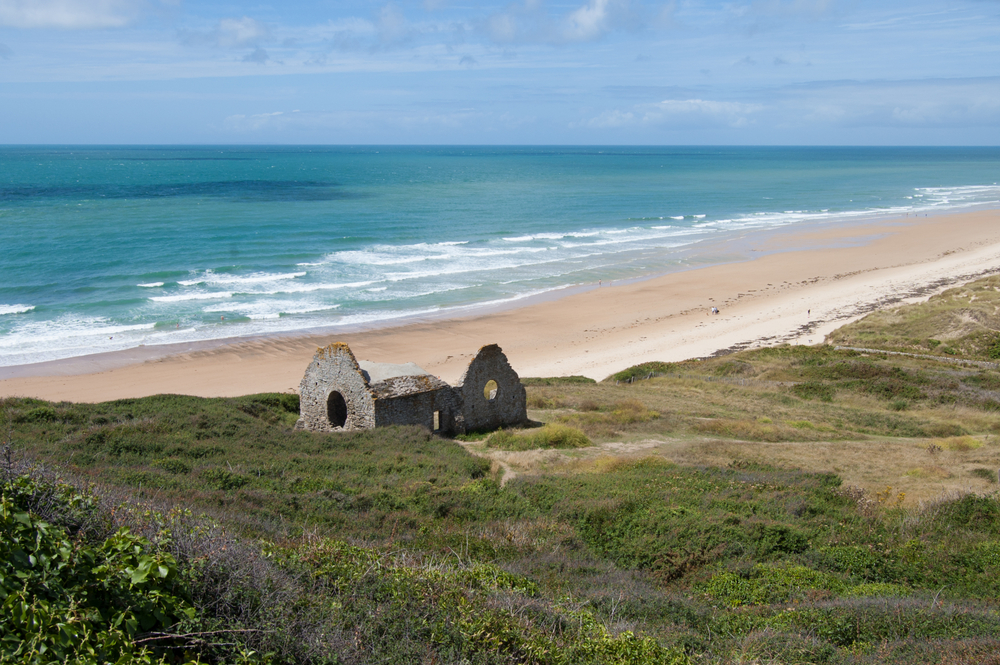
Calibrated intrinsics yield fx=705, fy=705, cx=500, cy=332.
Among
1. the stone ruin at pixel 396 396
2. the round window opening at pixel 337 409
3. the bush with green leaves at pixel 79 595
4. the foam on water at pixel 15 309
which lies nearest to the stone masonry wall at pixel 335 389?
the stone ruin at pixel 396 396

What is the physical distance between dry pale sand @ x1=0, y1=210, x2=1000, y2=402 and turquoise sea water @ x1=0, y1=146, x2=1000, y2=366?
3.52m

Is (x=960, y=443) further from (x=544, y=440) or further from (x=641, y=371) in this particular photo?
(x=641, y=371)

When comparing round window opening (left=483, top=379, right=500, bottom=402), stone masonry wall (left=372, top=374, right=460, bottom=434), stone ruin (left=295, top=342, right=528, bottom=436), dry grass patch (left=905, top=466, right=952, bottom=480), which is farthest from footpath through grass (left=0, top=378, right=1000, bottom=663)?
round window opening (left=483, top=379, right=500, bottom=402)

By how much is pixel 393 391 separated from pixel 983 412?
19.6 meters

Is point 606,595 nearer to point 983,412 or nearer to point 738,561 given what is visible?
point 738,561

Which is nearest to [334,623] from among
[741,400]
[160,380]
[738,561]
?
[738,561]

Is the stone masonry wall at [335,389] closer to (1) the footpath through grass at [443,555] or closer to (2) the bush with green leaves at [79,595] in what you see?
(1) the footpath through grass at [443,555]

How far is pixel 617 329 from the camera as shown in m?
40.2

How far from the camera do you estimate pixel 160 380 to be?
97.2 ft

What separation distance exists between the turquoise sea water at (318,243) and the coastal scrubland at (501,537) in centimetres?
2142

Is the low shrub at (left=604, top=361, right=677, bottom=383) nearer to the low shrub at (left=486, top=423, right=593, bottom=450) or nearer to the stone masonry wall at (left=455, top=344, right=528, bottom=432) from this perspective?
the stone masonry wall at (left=455, top=344, right=528, bottom=432)

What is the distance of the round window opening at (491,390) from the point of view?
2078 cm

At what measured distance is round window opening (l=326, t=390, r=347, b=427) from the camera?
62.9 feet

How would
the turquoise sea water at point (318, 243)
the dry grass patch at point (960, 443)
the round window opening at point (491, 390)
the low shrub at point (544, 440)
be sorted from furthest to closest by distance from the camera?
the turquoise sea water at point (318, 243) → the round window opening at point (491, 390) → the low shrub at point (544, 440) → the dry grass patch at point (960, 443)
